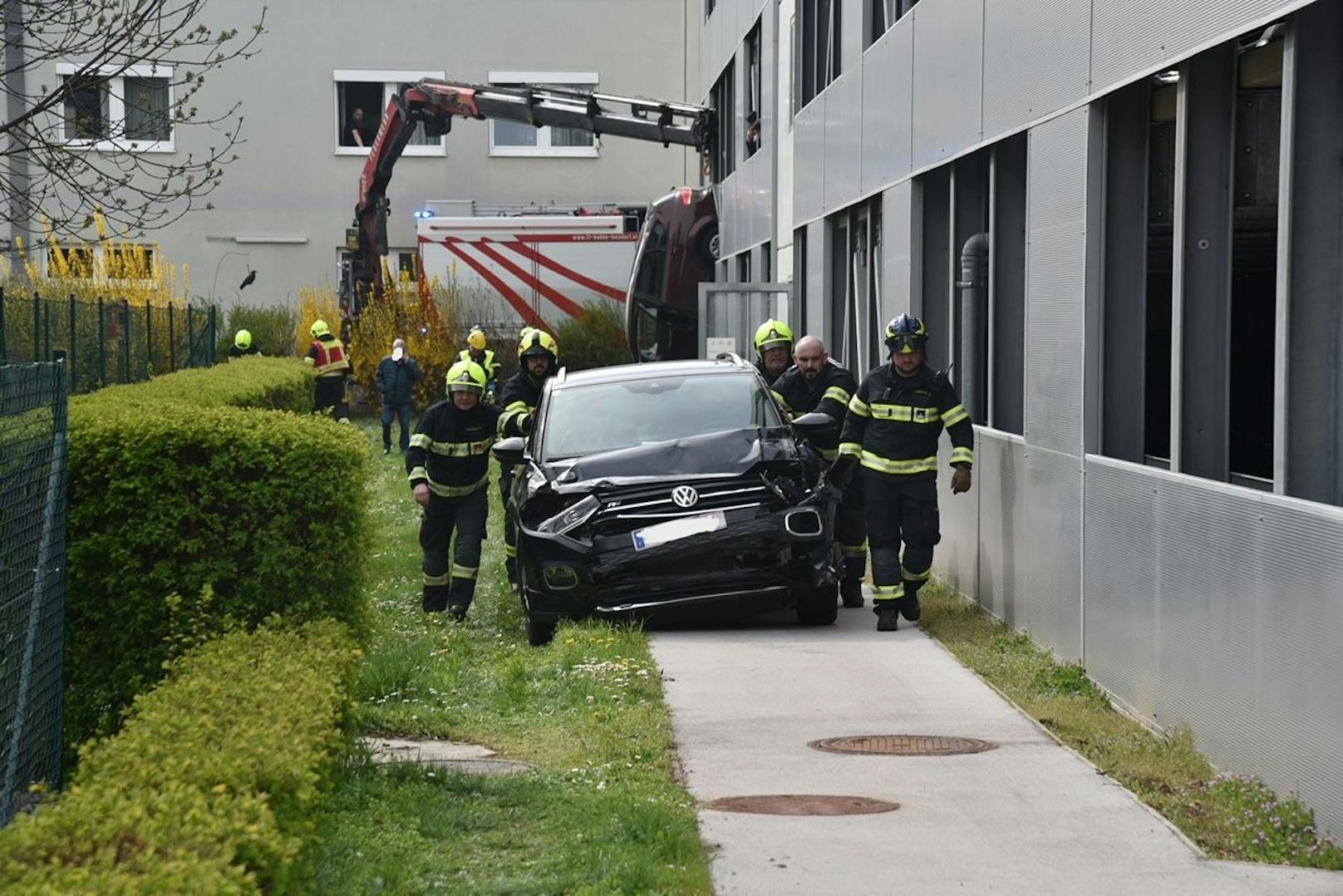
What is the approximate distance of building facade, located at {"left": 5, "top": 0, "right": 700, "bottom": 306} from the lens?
42.7 meters

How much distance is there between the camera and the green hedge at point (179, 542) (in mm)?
8000

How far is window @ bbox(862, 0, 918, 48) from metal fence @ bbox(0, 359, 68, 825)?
10238 millimetres

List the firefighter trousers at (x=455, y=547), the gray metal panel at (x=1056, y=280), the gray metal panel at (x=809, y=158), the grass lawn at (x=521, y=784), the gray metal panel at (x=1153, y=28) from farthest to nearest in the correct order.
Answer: the gray metal panel at (x=809, y=158) → the firefighter trousers at (x=455, y=547) → the gray metal panel at (x=1056, y=280) → the gray metal panel at (x=1153, y=28) → the grass lawn at (x=521, y=784)

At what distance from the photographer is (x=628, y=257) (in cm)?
3697

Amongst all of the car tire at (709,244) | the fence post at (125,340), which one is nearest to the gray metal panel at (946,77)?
the fence post at (125,340)

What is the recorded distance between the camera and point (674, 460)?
1176cm

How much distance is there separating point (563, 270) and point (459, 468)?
2380cm

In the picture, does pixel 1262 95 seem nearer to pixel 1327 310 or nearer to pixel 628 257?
pixel 1327 310

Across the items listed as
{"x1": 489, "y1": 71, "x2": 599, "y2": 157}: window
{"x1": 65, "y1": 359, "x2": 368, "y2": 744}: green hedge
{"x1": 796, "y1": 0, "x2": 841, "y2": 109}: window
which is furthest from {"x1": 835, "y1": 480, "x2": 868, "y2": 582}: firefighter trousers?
{"x1": 489, "y1": 71, "x2": 599, "y2": 157}: window

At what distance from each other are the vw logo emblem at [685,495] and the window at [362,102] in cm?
3258

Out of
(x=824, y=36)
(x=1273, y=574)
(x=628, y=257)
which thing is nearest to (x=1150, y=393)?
(x=1273, y=574)

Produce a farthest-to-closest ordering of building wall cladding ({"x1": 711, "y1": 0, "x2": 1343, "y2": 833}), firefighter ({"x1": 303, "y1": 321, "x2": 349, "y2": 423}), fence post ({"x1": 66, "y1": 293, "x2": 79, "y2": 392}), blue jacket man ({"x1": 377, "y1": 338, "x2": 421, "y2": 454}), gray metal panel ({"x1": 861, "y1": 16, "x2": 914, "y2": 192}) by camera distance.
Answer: firefighter ({"x1": 303, "y1": 321, "x2": 349, "y2": 423}), blue jacket man ({"x1": 377, "y1": 338, "x2": 421, "y2": 454}), fence post ({"x1": 66, "y1": 293, "x2": 79, "y2": 392}), gray metal panel ({"x1": 861, "y1": 16, "x2": 914, "y2": 192}), building wall cladding ({"x1": 711, "y1": 0, "x2": 1343, "y2": 833})

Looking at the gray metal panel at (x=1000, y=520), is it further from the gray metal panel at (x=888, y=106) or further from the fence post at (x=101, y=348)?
the fence post at (x=101, y=348)

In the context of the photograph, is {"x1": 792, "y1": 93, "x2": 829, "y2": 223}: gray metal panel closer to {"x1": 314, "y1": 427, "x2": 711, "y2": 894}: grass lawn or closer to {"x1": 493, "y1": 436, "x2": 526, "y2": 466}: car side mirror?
{"x1": 493, "y1": 436, "x2": 526, "y2": 466}: car side mirror
